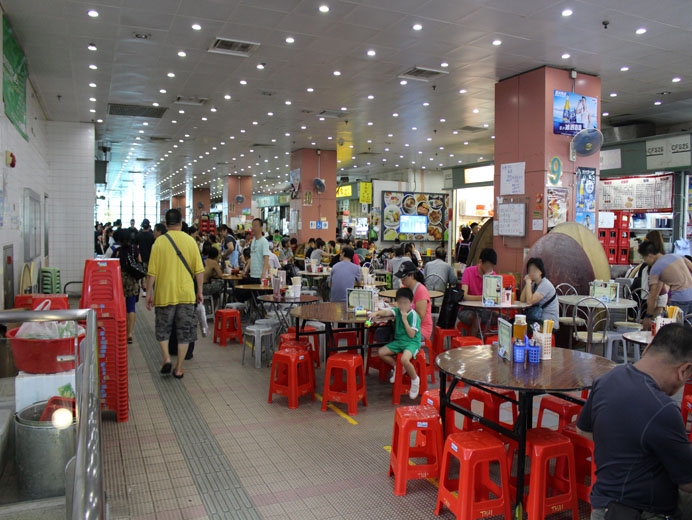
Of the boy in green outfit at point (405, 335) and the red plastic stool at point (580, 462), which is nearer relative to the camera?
the red plastic stool at point (580, 462)

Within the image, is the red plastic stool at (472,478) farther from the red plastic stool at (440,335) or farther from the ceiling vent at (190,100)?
the ceiling vent at (190,100)

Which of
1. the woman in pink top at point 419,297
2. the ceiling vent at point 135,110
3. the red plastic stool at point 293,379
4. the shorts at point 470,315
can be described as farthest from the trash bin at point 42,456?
the ceiling vent at point 135,110

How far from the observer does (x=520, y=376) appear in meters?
3.16

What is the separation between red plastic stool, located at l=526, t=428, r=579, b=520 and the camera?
2938 mm

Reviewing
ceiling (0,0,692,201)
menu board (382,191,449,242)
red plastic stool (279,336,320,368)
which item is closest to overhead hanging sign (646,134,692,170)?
ceiling (0,0,692,201)

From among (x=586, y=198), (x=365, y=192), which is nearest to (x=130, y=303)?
(x=586, y=198)

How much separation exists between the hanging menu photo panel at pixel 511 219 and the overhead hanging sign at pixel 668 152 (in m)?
4.79

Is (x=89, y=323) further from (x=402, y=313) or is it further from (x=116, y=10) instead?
(x=116, y=10)

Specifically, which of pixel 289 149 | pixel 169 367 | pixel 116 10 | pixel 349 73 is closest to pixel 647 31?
pixel 349 73

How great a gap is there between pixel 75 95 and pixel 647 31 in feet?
33.9

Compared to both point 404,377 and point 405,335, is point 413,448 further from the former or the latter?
point 404,377

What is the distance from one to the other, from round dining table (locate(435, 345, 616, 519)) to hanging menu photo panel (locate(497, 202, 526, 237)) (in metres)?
5.17

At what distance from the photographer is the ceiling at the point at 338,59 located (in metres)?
6.50

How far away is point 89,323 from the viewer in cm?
224
